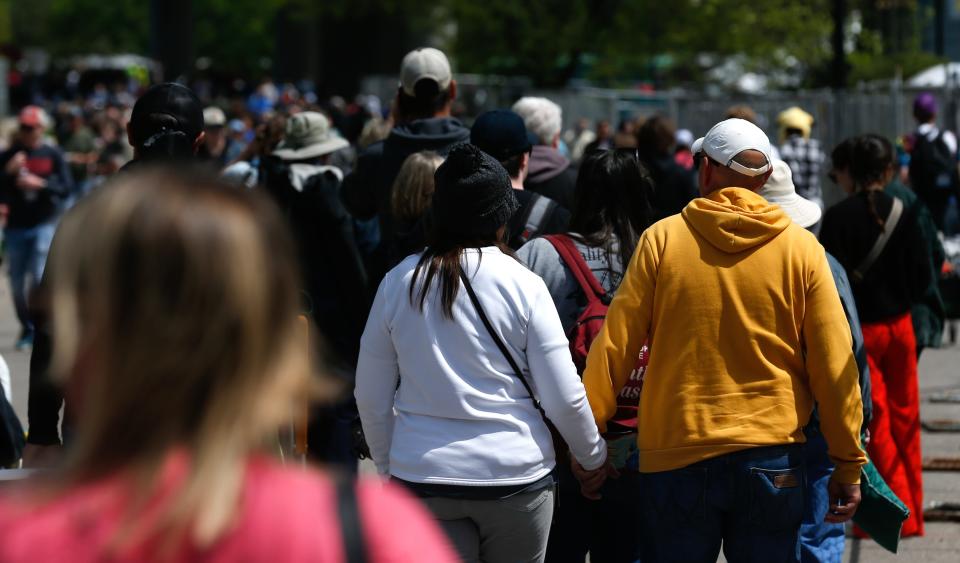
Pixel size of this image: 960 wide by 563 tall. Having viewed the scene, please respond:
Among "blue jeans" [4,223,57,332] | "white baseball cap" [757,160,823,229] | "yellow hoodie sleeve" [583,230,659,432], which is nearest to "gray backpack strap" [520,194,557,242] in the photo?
"white baseball cap" [757,160,823,229]

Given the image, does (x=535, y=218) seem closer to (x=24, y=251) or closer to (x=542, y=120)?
(x=542, y=120)

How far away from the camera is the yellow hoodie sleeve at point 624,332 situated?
413cm

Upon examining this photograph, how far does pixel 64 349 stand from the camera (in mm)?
1609

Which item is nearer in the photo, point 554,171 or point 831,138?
point 554,171

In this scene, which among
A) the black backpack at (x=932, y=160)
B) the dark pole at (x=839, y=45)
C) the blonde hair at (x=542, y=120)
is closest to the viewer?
the blonde hair at (x=542, y=120)

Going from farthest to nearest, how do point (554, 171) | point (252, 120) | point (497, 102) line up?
point (497, 102)
point (252, 120)
point (554, 171)

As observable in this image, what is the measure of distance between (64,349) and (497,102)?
990 inches

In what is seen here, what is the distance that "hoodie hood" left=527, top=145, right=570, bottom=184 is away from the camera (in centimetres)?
650

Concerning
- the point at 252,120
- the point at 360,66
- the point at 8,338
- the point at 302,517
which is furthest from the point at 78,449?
the point at 360,66

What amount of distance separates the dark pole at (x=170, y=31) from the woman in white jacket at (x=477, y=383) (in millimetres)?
51072

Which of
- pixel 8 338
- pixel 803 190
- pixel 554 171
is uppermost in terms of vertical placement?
pixel 554 171

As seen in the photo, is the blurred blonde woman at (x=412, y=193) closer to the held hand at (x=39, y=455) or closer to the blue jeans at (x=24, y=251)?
the held hand at (x=39, y=455)

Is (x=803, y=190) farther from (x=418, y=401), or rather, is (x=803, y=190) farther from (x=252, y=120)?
(x=252, y=120)

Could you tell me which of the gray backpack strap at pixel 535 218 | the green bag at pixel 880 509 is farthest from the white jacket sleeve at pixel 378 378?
the green bag at pixel 880 509
